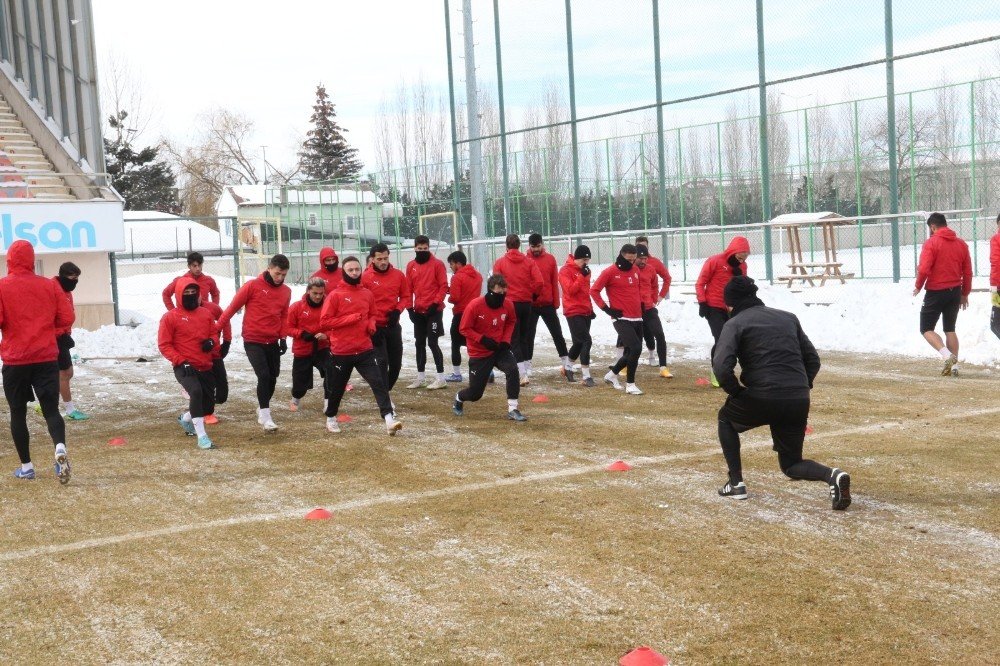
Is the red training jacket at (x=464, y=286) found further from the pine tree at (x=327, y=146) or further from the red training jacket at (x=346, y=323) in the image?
the pine tree at (x=327, y=146)

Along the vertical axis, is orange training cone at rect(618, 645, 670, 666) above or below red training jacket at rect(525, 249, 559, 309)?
below

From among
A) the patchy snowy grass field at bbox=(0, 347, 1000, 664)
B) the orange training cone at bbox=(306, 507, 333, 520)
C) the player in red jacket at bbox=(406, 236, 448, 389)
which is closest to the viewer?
the patchy snowy grass field at bbox=(0, 347, 1000, 664)

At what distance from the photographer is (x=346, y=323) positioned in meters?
10.4

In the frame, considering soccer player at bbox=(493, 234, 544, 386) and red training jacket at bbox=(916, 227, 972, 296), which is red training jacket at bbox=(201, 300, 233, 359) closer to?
soccer player at bbox=(493, 234, 544, 386)

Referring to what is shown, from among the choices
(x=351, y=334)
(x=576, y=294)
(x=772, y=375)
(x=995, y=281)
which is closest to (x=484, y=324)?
(x=351, y=334)

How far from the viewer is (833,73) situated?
65.5 ft

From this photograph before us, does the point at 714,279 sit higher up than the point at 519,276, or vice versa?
the point at 519,276

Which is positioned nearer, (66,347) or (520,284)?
(66,347)

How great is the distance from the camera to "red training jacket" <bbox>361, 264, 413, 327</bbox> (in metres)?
12.8

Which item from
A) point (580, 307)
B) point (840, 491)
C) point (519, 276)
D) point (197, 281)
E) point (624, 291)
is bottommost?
point (840, 491)

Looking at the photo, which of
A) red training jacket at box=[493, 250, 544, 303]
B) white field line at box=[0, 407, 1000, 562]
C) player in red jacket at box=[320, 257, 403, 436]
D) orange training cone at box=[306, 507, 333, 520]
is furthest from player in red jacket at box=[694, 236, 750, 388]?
orange training cone at box=[306, 507, 333, 520]

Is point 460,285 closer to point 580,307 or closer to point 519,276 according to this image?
point 519,276

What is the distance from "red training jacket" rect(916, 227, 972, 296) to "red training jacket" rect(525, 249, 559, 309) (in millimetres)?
4494

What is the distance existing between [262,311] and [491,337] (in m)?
2.41
